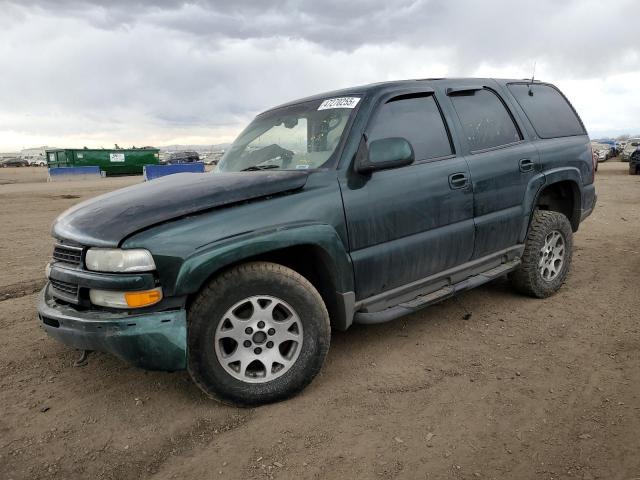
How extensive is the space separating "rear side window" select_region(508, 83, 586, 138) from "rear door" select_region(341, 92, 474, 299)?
1254 millimetres

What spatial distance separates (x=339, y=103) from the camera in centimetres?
336

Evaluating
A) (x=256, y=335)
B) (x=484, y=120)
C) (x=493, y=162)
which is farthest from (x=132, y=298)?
(x=484, y=120)

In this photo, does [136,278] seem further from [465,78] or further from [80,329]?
[465,78]

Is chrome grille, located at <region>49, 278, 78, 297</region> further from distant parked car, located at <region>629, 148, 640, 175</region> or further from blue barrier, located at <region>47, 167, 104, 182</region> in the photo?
blue barrier, located at <region>47, 167, 104, 182</region>

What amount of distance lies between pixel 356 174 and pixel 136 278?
1.45 m

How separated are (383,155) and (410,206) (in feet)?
1.48

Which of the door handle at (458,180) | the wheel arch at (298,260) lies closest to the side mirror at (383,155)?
the wheel arch at (298,260)

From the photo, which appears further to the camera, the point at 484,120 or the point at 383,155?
the point at 484,120

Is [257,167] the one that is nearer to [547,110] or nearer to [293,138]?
[293,138]

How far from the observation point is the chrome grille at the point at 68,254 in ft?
8.55

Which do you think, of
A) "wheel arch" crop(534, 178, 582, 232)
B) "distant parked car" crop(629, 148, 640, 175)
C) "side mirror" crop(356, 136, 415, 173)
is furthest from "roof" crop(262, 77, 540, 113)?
"distant parked car" crop(629, 148, 640, 175)

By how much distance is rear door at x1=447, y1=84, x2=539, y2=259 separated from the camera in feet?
12.1

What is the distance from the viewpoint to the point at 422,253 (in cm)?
330

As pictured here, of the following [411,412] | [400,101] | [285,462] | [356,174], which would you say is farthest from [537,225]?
[285,462]
